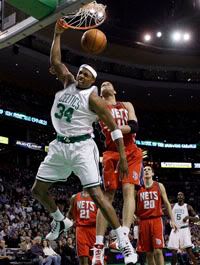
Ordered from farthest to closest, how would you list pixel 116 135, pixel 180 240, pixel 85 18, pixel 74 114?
pixel 180 240
pixel 85 18
pixel 74 114
pixel 116 135

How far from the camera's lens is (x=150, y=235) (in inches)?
339

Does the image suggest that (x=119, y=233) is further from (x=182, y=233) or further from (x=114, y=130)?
(x=182, y=233)

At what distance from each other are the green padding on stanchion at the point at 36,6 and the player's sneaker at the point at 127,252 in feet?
9.82

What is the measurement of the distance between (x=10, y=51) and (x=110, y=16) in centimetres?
693

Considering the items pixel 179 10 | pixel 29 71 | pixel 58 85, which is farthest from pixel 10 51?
pixel 179 10

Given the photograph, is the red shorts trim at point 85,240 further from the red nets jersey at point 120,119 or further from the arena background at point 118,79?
the arena background at point 118,79

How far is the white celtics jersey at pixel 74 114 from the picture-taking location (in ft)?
19.6

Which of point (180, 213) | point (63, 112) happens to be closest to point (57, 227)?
point (63, 112)

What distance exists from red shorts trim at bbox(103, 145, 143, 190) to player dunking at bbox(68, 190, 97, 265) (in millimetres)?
3007

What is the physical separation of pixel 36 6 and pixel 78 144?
1826 millimetres

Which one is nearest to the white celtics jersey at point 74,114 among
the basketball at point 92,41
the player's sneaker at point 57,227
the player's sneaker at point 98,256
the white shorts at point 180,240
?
the basketball at point 92,41

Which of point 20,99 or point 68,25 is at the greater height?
point 20,99

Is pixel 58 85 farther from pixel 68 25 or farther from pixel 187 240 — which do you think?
pixel 68 25

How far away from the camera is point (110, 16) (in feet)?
94.9
